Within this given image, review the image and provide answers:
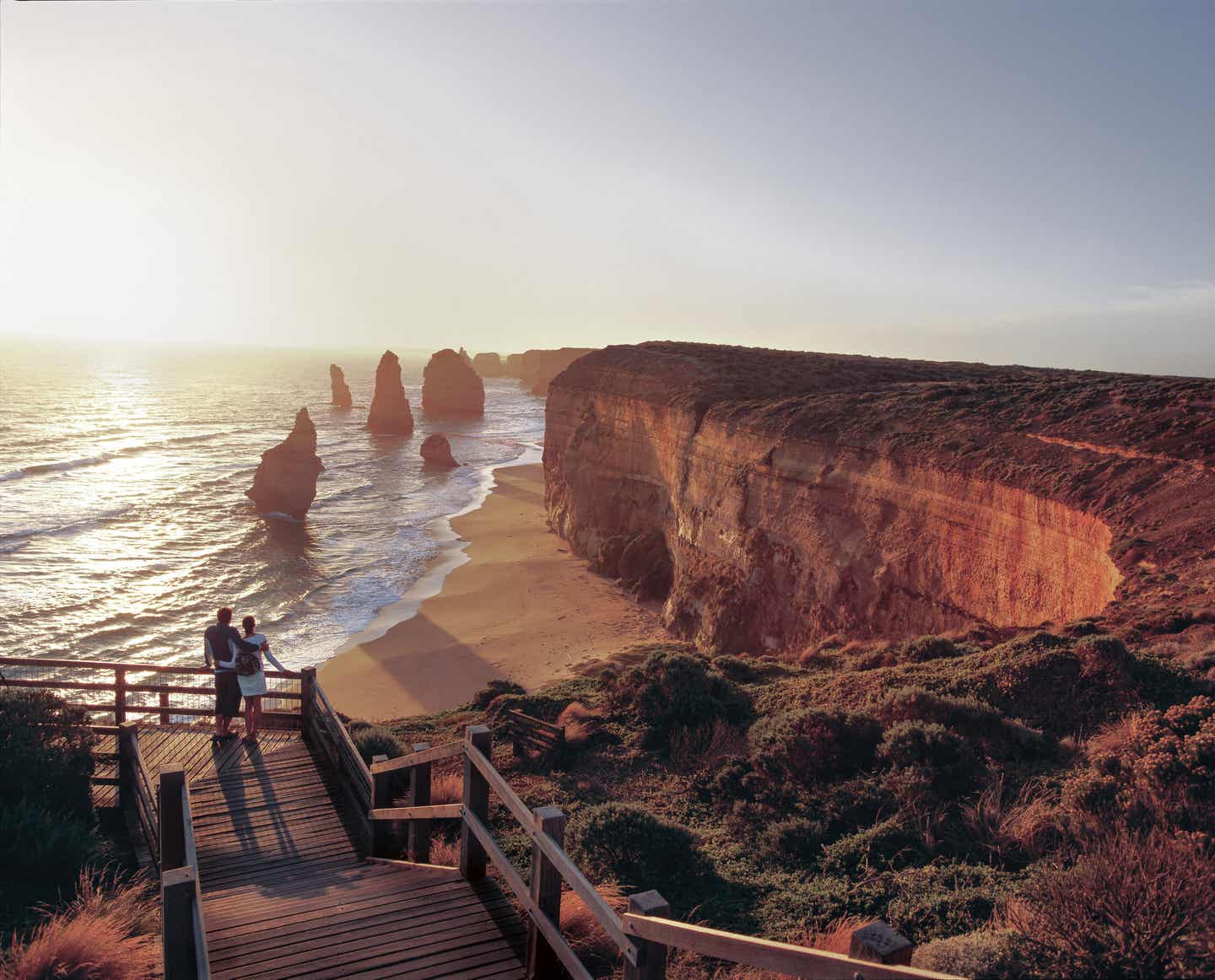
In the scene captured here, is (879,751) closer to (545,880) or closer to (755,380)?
(545,880)

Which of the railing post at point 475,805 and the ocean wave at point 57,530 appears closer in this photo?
the railing post at point 475,805

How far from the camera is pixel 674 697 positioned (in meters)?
11.3

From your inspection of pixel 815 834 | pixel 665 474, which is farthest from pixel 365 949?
pixel 665 474

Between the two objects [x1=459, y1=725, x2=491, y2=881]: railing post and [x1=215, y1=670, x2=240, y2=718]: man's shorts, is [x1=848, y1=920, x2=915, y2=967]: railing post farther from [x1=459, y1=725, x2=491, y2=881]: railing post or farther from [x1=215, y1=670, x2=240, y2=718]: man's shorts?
[x1=215, y1=670, x2=240, y2=718]: man's shorts

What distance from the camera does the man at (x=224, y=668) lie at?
31.5 feet

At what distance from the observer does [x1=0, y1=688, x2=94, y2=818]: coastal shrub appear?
802cm

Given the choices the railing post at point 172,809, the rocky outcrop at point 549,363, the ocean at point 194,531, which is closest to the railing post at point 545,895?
the railing post at point 172,809

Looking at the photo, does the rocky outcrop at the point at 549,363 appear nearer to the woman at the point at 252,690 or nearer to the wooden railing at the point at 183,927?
the woman at the point at 252,690

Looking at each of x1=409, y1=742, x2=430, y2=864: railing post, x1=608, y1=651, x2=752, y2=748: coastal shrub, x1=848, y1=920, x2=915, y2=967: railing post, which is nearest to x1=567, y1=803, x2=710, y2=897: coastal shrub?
x1=409, y1=742, x2=430, y2=864: railing post

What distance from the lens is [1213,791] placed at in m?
5.79

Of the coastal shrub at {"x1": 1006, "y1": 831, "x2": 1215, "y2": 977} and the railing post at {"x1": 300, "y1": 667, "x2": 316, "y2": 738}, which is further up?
the coastal shrub at {"x1": 1006, "y1": 831, "x2": 1215, "y2": 977}

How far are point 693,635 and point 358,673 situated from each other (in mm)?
9772

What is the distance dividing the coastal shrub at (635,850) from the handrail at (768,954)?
3689 millimetres

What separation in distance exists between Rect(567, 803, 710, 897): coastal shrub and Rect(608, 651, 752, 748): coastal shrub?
332 cm
